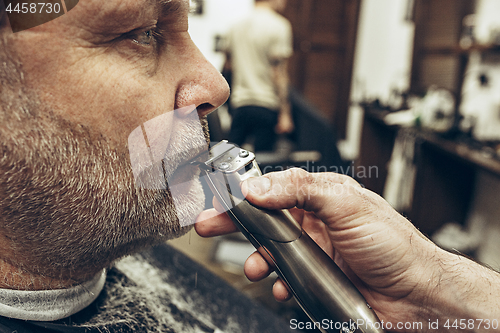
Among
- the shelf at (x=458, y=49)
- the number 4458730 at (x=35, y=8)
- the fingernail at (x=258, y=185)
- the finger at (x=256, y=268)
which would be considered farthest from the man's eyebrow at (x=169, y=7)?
the shelf at (x=458, y=49)

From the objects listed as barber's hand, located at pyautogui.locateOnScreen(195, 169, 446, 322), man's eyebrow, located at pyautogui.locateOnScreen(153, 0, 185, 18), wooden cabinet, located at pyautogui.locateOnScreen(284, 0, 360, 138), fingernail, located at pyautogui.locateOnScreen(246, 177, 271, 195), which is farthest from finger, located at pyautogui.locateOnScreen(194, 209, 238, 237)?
wooden cabinet, located at pyautogui.locateOnScreen(284, 0, 360, 138)

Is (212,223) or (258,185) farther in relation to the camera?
(212,223)

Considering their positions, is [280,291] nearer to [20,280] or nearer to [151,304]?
[151,304]

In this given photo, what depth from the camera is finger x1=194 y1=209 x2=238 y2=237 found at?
67cm

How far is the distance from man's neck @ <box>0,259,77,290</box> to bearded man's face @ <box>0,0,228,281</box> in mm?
11

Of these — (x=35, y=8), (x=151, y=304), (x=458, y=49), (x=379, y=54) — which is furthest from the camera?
(x=379, y=54)

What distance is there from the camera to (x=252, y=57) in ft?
4.57

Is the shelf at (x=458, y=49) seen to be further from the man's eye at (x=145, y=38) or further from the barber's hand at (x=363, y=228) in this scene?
the man's eye at (x=145, y=38)

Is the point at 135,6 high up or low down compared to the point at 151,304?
up

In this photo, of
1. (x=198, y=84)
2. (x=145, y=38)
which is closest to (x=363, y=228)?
(x=198, y=84)

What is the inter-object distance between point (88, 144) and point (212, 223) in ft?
0.92

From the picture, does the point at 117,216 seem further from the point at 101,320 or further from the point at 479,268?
the point at 479,268

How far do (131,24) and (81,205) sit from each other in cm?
28

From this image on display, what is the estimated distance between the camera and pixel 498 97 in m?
2.07
